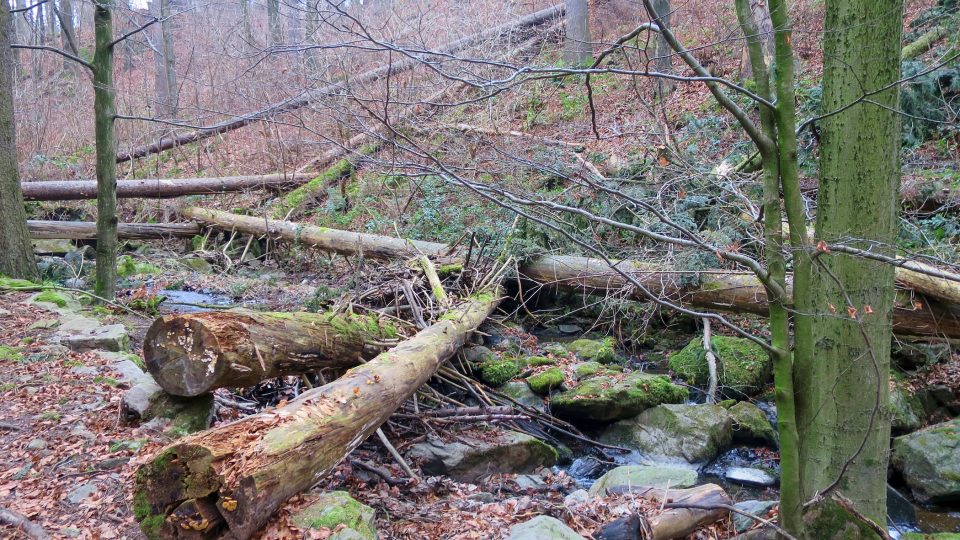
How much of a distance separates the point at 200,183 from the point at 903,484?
40.4 ft

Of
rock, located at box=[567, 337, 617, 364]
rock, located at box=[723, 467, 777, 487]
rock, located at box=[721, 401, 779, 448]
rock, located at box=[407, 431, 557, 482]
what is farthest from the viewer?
rock, located at box=[567, 337, 617, 364]

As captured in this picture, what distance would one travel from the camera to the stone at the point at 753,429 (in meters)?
6.21

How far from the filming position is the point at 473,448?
5.33m

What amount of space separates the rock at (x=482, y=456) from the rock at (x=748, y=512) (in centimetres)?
176

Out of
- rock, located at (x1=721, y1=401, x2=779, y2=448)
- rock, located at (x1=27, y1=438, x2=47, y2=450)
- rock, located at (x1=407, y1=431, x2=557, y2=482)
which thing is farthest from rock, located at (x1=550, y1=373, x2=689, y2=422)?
rock, located at (x1=27, y1=438, x2=47, y2=450)

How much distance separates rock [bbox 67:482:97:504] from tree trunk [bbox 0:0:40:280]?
229 inches

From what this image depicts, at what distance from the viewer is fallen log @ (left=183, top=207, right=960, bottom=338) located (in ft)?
20.7

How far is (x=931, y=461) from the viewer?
211 inches

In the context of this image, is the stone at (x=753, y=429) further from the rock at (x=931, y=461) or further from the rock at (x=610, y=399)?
the rock at (x=931, y=461)

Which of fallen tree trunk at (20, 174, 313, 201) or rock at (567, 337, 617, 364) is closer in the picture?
rock at (567, 337, 617, 364)

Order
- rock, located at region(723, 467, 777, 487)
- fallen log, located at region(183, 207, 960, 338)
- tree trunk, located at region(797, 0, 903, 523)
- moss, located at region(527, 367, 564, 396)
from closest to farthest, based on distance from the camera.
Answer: tree trunk, located at region(797, 0, 903, 523)
rock, located at region(723, 467, 777, 487)
fallen log, located at region(183, 207, 960, 338)
moss, located at region(527, 367, 564, 396)

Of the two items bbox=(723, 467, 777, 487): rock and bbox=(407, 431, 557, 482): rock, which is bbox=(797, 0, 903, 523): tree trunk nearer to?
bbox=(723, 467, 777, 487): rock

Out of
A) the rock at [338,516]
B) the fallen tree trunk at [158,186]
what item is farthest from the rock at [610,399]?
the fallen tree trunk at [158,186]

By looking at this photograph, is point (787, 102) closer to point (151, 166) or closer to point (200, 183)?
point (200, 183)
